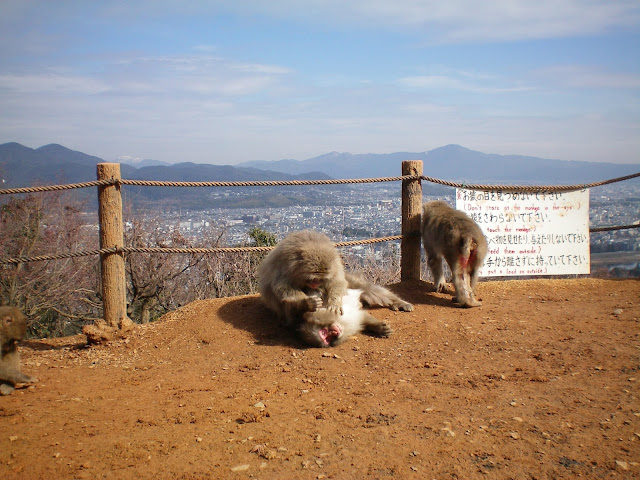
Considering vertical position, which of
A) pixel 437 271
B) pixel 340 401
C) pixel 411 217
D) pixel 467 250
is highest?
pixel 411 217

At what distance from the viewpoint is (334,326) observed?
486cm

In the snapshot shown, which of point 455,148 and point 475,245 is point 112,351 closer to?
point 475,245

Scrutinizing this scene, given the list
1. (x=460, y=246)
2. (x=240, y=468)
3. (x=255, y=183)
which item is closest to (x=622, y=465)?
(x=240, y=468)

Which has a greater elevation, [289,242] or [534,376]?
[289,242]

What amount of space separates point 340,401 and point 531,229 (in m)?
4.70

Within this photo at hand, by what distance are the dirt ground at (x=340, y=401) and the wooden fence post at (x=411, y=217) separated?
1312 millimetres

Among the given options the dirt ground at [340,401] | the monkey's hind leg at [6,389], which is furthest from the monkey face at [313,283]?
the monkey's hind leg at [6,389]

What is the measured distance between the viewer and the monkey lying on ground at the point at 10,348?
12.8ft

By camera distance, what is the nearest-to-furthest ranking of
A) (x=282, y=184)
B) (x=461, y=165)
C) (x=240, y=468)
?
1. (x=240, y=468)
2. (x=282, y=184)
3. (x=461, y=165)

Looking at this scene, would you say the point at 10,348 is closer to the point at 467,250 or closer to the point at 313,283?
the point at 313,283

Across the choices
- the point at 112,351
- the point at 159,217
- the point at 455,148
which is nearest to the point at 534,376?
the point at 112,351

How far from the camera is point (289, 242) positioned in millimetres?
5266

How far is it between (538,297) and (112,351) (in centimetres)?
471

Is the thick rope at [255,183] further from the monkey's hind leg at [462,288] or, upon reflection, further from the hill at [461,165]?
the hill at [461,165]
